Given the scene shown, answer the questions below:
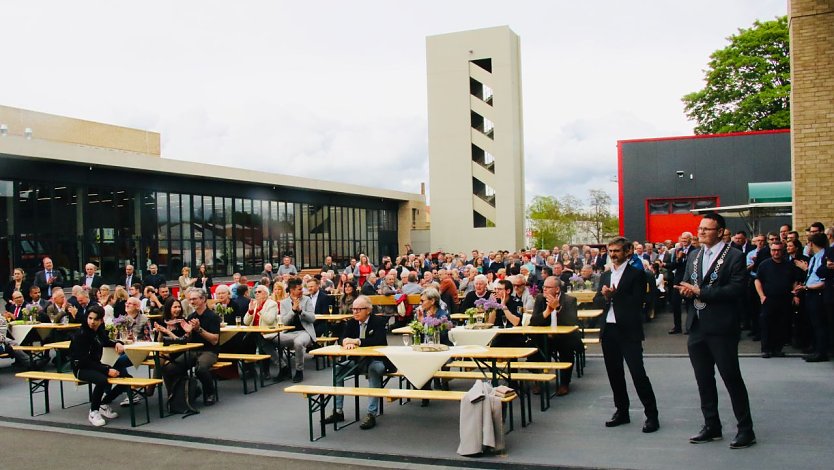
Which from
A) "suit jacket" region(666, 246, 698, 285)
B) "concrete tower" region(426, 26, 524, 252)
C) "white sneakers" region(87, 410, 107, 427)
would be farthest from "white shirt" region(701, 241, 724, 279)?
"concrete tower" region(426, 26, 524, 252)

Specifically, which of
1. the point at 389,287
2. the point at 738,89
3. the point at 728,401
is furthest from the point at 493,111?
the point at 728,401

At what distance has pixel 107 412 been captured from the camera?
8.97 m

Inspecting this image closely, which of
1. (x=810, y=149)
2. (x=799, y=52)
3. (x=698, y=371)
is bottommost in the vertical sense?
(x=698, y=371)

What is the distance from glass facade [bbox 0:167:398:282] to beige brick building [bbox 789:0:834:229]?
2113cm

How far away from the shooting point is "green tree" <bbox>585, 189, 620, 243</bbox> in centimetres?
6158

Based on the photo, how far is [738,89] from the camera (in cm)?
3959

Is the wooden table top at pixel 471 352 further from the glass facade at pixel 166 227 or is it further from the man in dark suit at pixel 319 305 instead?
the glass facade at pixel 166 227

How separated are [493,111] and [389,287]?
26868mm

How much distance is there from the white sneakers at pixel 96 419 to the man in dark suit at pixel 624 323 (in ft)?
19.4

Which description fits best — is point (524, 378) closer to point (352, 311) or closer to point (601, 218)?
point (352, 311)

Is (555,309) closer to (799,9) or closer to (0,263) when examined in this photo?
(799,9)

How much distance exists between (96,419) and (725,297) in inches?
282

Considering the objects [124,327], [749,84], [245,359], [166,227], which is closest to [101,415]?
[124,327]

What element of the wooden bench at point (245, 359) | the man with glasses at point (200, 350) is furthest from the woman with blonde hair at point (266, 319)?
the man with glasses at point (200, 350)
